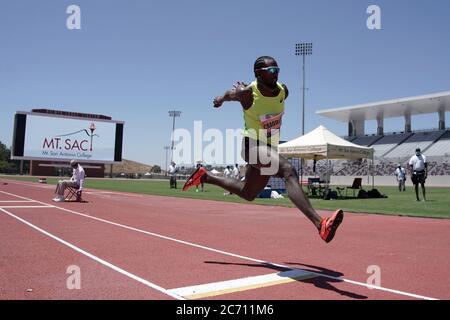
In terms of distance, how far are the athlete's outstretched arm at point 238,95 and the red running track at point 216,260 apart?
1809mm

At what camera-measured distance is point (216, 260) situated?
4797 mm

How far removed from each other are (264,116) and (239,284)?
5.92 ft

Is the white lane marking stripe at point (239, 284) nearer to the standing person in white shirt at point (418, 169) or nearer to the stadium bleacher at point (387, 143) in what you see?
the standing person in white shirt at point (418, 169)

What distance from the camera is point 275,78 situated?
4.43 meters

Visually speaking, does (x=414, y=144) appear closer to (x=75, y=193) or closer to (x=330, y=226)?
(x=75, y=193)

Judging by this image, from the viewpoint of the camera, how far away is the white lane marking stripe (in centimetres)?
343

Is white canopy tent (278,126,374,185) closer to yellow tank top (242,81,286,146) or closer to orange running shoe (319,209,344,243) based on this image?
yellow tank top (242,81,286,146)

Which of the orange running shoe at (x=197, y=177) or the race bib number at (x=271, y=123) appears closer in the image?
the race bib number at (x=271, y=123)

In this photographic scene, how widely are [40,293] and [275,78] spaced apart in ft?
9.85

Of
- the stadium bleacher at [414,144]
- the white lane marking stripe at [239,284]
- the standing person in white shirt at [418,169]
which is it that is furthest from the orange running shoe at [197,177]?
the stadium bleacher at [414,144]

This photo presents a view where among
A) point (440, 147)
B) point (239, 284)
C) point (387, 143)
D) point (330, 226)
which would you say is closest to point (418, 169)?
point (330, 226)

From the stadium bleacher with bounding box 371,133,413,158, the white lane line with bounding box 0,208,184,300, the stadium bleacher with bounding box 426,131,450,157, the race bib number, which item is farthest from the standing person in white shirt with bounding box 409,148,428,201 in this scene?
the stadium bleacher with bounding box 371,133,413,158

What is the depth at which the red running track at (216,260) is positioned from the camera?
11.5 feet
